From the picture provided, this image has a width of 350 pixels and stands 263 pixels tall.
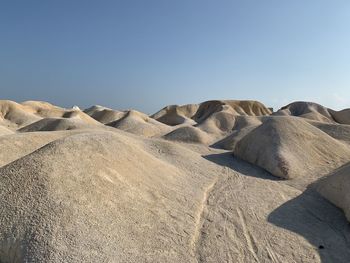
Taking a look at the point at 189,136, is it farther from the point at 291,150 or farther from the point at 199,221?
the point at 199,221

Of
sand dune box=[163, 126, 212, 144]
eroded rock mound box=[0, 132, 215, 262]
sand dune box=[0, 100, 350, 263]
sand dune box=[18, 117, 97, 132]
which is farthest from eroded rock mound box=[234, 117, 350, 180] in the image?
sand dune box=[18, 117, 97, 132]

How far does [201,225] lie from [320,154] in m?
8.93

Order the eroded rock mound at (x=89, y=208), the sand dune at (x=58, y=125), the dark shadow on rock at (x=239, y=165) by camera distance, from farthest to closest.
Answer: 1. the sand dune at (x=58, y=125)
2. the dark shadow on rock at (x=239, y=165)
3. the eroded rock mound at (x=89, y=208)

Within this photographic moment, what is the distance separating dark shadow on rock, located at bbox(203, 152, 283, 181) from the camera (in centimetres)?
1492

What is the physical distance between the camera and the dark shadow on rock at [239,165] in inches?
587

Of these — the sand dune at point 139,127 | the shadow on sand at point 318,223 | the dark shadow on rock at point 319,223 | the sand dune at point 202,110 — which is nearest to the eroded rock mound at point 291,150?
the shadow on sand at point 318,223

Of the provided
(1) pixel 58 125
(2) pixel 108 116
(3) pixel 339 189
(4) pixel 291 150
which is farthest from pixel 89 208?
(2) pixel 108 116

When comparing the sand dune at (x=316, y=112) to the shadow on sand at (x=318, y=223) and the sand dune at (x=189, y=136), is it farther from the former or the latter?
the shadow on sand at (x=318, y=223)

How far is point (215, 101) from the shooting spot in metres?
55.5

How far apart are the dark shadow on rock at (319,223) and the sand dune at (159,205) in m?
0.03

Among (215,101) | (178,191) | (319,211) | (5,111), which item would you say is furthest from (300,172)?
(215,101)

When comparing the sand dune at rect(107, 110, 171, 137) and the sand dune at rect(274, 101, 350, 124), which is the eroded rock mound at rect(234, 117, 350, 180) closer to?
the sand dune at rect(107, 110, 171, 137)

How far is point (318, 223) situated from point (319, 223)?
2 cm

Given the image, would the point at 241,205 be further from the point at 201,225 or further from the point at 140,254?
the point at 140,254
